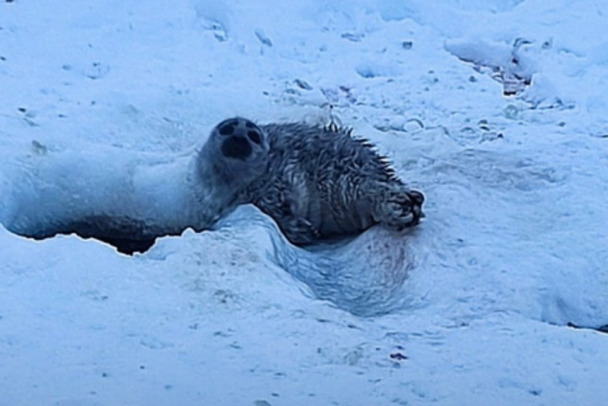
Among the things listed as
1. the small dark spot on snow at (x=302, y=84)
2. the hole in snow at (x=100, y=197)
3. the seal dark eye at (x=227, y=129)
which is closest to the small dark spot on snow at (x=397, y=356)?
the hole in snow at (x=100, y=197)

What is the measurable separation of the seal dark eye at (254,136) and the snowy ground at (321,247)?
384 mm

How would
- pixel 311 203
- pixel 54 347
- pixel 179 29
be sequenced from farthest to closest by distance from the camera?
pixel 179 29, pixel 311 203, pixel 54 347

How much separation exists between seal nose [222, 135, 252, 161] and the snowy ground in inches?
11.5

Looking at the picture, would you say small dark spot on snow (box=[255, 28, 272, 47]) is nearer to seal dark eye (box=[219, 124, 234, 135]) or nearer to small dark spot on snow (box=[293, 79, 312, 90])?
small dark spot on snow (box=[293, 79, 312, 90])

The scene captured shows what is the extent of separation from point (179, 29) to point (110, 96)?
3.48 ft

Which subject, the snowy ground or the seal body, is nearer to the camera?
the snowy ground

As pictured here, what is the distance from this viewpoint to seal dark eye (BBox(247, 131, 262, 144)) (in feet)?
15.5

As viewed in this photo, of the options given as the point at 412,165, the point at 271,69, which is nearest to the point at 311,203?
the point at 412,165

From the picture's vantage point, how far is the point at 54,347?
9.94 ft

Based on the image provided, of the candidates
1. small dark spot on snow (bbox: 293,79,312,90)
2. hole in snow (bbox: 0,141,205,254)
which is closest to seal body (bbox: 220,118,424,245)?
hole in snow (bbox: 0,141,205,254)

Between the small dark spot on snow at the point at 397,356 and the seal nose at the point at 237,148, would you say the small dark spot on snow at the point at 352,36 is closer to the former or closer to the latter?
the seal nose at the point at 237,148

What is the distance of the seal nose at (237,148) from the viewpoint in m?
4.66

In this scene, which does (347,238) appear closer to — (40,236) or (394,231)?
(394,231)

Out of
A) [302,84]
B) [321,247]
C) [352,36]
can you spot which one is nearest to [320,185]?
[321,247]
